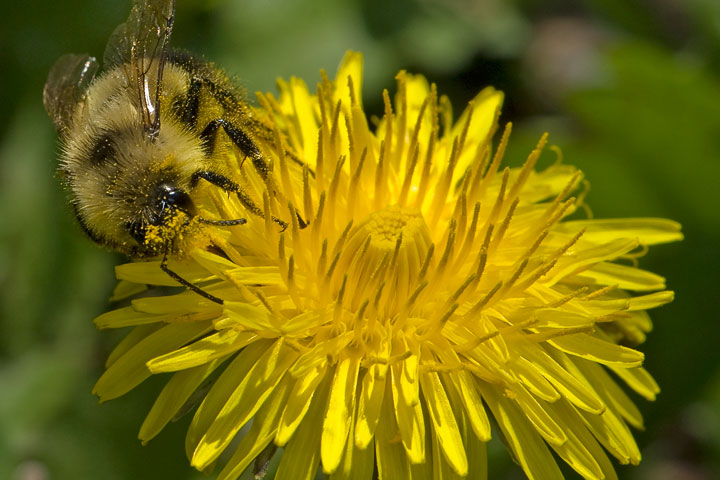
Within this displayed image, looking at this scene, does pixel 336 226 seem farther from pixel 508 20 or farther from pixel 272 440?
pixel 508 20

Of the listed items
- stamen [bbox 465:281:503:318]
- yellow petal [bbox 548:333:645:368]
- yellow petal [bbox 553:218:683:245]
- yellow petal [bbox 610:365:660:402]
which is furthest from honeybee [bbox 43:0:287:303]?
yellow petal [bbox 610:365:660:402]

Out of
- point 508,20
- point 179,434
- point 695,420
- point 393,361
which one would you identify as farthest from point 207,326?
point 508,20

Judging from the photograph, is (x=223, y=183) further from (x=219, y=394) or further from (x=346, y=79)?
(x=346, y=79)

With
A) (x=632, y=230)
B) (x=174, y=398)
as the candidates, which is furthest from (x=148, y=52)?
(x=632, y=230)

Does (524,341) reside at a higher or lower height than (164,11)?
lower

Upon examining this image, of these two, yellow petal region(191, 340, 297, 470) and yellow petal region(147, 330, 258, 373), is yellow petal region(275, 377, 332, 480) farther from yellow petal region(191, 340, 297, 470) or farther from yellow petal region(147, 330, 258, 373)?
yellow petal region(147, 330, 258, 373)

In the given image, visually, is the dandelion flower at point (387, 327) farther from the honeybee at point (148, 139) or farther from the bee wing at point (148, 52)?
the bee wing at point (148, 52)
